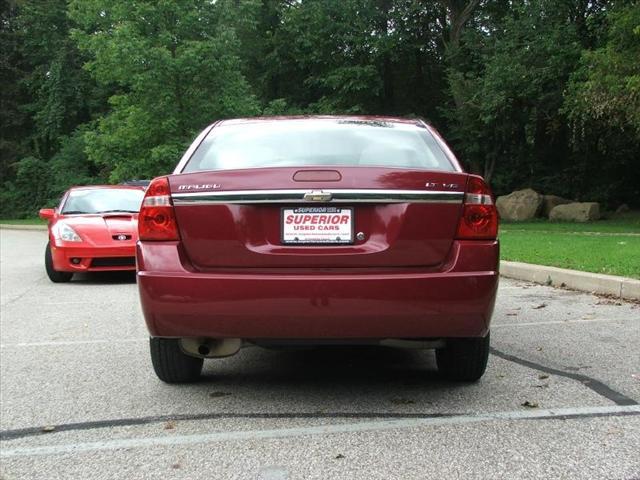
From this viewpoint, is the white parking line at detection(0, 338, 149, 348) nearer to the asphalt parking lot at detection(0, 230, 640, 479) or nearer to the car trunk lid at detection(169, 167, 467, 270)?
the asphalt parking lot at detection(0, 230, 640, 479)

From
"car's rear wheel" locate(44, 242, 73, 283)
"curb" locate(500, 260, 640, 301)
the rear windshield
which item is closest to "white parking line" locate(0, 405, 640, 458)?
the rear windshield

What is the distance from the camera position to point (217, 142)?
418cm

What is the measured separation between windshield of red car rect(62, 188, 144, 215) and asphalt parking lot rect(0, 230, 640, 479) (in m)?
4.61

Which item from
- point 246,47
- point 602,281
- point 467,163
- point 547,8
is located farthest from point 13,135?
point 602,281

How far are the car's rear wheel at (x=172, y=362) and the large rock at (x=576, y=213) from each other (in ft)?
67.7

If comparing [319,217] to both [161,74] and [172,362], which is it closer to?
[172,362]

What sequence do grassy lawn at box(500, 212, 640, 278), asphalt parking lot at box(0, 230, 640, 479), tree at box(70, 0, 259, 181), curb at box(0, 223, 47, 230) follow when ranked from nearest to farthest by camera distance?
1. asphalt parking lot at box(0, 230, 640, 479)
2. grassy lawn at box(500, 212, 640, 278)
3. tree at box(70, 0, 259, 181)
4. curb at box(0, 223, 47, 230)

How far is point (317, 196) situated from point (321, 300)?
20.5 inches

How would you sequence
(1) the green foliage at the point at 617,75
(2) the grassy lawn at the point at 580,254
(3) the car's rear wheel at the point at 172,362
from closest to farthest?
(3) the car's rear wheel at the point at 172,362
(2) the grassy lawn at the point at 580,254
(1) the green foliage at the point at 617,75

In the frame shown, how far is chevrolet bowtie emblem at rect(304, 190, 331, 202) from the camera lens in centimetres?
341

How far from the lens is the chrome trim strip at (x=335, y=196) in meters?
3.43

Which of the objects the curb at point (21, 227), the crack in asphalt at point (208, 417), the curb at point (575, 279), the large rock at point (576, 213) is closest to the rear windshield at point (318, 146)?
the crack in asphalt at point (208, 417)

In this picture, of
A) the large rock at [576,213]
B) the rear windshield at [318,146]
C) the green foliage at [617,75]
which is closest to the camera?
the rear windshield at [318,146]

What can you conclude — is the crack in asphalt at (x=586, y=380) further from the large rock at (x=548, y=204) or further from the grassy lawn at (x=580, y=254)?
the large rock at (x=548, y=204)
